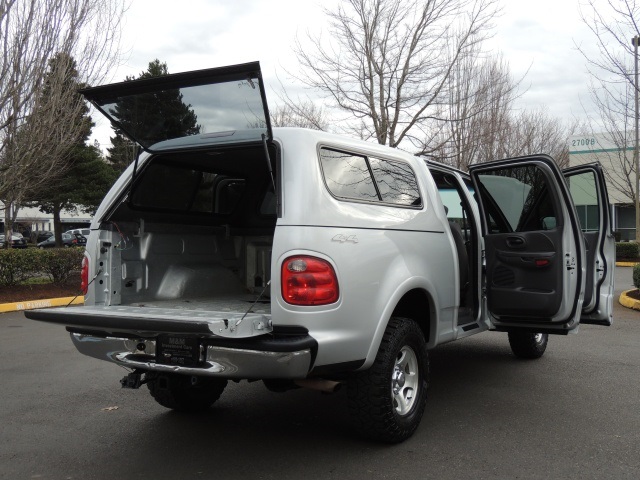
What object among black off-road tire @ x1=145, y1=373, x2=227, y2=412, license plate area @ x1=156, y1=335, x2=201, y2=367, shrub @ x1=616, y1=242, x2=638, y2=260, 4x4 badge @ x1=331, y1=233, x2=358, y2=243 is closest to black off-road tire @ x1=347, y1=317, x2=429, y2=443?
4x4 badge @ x1=331, y1=233, x2=358, y2=243

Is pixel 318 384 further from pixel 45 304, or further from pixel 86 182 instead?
pixel 86 182

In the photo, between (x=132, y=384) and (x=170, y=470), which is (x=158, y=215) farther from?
(x=170, y=470)

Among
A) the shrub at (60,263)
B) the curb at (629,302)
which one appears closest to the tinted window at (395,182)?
the curb at (629,302)

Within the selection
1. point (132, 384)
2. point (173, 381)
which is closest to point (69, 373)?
point (173, 381)

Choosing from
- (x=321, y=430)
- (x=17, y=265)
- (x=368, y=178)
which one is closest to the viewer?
(x=368, y=178)

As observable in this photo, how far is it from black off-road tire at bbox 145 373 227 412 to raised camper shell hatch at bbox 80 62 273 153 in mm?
1783

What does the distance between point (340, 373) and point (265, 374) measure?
→ 2.02 feet

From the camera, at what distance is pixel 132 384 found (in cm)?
387

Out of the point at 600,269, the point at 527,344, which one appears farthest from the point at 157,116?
the point at 527,344

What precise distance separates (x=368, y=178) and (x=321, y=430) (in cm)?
188

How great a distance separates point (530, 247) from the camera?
208 inches

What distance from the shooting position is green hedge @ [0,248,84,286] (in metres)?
11.9

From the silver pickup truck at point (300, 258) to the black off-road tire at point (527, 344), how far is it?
106 centimetres

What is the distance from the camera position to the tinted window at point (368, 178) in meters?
3.89
